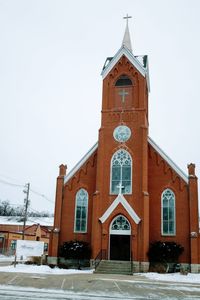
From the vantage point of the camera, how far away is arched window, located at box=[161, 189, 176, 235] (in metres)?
30.1

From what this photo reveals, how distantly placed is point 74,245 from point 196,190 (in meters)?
11.0

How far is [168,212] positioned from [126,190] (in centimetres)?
394

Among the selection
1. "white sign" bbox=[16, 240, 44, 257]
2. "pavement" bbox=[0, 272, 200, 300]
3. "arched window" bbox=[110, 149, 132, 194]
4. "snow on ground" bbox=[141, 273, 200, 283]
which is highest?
"arched window" bbox=[110, 149, 132, 194]

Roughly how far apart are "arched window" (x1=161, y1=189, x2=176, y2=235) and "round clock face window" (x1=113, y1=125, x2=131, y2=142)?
5.80 meters

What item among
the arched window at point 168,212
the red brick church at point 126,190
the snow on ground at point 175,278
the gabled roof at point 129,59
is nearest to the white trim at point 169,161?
the red brick church at point 126,190

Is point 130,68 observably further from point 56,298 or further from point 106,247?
point 56,298

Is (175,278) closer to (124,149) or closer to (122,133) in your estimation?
(124,149)

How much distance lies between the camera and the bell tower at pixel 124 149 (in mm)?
29172

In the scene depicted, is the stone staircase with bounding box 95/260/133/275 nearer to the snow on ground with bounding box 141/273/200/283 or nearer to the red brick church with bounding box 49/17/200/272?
the red brick church with bounding box 49/17/200/272

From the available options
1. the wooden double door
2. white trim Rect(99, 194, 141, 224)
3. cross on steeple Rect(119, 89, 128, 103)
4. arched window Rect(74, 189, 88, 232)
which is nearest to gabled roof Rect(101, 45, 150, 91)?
cross on steeple Rect(119, 89, 128, 103)

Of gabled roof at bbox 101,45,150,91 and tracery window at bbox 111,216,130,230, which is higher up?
gabled roof at bbox 101,45,150,91

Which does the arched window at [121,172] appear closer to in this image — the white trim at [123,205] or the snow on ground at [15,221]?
the white trim at [123,205]

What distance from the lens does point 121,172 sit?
3120 centimetres

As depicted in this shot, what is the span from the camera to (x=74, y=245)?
2994 centimetres
